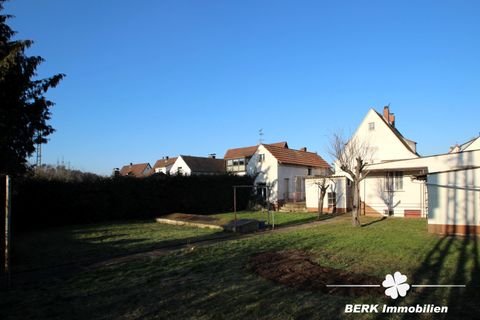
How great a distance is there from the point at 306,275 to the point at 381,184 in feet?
58.7

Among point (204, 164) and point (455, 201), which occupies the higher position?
point (204, 164)

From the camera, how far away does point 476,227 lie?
12.9m

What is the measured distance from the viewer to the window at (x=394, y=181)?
2266 centimetres

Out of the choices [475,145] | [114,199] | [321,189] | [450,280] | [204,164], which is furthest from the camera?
[204,164]

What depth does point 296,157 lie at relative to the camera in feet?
121

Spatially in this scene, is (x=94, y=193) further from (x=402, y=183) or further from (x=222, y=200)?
(x=402, y=183)

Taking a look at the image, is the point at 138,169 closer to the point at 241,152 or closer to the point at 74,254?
the point at 241,152

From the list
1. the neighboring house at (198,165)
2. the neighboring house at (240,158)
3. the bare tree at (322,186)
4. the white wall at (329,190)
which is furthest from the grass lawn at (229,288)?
the neighboring house at (198,165)

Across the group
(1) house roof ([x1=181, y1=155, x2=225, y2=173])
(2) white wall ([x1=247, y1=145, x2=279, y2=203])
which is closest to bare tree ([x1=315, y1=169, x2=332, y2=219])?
(2) white wall ([x1=247, y1=145, x2=279, y2=203])

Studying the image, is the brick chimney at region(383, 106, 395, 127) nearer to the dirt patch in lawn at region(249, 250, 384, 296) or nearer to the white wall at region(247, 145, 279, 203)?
the white wall at region(247, 145, 279, 203)

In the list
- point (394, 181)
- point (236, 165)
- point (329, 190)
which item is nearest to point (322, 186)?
point (329, 190)

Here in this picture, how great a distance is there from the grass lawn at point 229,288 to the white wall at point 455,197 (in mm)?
2394

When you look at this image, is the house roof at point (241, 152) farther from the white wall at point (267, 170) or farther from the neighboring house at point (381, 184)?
the neighboring house at point (381, 184)

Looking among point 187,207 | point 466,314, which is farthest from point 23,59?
point 187,207
